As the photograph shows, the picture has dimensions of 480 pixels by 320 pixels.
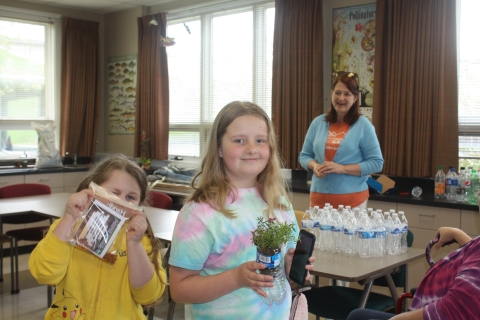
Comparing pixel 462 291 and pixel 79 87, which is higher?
pixel 79 87

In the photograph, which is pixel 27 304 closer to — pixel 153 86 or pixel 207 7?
pixel 153 86

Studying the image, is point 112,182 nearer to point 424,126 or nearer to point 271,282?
point 271,282

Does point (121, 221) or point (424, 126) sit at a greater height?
point (424, 126)

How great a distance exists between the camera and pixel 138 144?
6.99 meters

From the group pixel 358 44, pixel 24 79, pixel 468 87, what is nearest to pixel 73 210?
pixel 468 87

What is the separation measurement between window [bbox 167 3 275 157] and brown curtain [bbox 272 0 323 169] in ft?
1.25

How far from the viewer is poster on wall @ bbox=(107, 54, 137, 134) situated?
7.32 meters

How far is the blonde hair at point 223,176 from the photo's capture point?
1535 millimetres

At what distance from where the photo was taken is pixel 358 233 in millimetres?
2762

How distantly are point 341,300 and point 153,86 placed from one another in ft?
14.7

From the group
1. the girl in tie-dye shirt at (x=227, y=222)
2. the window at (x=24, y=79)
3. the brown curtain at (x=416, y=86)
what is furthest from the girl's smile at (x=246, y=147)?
the window at (x=24, y=79)

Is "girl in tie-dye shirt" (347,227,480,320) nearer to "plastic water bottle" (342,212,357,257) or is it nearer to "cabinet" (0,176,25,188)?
"plastic water bottle" (342,212,357,257)

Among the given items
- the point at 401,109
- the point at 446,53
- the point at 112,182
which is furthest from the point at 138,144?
the point at 112,182

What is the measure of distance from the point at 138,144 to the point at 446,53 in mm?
4041
